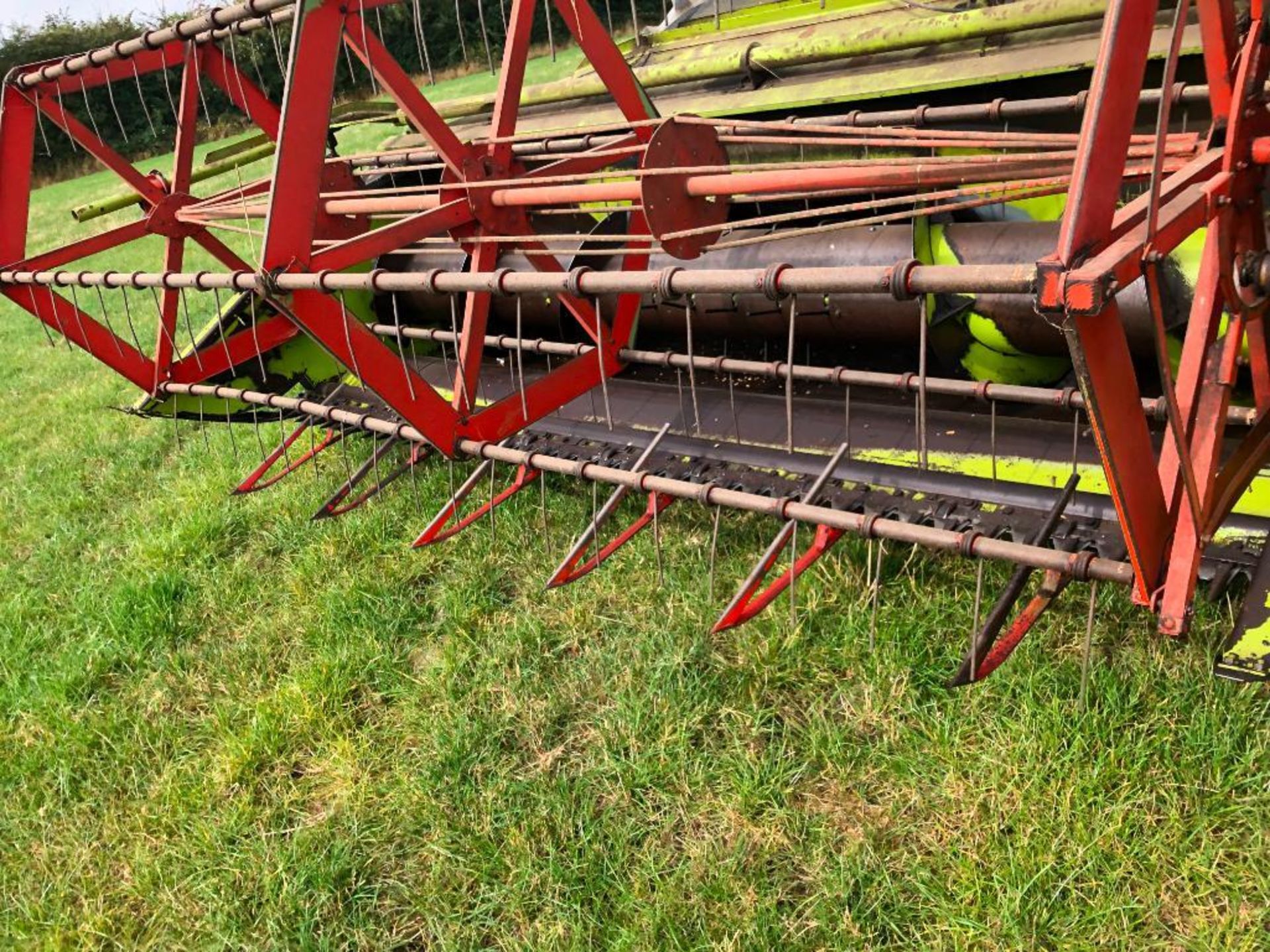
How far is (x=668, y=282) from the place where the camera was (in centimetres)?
197

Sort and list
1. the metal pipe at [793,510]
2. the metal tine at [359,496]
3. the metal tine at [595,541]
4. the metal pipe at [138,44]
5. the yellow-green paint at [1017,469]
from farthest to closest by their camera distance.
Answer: the metal tine at [359,496] < the metal pipe at [138,44] < the metal tine at [595,541] < the yellow-green paint at [1017,469] < the metal pipe at [793,510]

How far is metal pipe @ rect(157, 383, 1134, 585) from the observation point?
6.17 ft

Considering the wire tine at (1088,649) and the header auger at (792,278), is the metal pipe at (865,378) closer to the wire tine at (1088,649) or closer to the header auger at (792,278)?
the header auger at (792,278)

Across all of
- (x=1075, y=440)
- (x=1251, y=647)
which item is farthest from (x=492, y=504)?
(x=1251, y=647)

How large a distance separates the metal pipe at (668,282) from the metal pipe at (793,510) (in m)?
0.52

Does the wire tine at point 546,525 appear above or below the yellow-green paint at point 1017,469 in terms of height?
below

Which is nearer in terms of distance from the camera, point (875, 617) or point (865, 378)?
point (875, 617)

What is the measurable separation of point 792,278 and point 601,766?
1.26 meters

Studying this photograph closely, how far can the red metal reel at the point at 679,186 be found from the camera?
2521mm

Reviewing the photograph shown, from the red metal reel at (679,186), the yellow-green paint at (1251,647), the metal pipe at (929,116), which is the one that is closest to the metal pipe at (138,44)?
the metal pipe at (929,116)

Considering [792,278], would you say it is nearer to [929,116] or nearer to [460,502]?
[929,116]

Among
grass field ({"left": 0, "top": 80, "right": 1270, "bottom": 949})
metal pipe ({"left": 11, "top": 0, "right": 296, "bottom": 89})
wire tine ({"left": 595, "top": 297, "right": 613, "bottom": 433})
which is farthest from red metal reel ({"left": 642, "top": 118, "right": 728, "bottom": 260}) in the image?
metal pipe ({"left": 11, "top": 0, "right": 296, "bottom": 89})

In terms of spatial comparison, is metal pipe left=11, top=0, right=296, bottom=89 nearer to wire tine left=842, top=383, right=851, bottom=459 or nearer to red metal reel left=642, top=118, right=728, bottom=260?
red metal reel left=642, top=118, right=728, bottom=260

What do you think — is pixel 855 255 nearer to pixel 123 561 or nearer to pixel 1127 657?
pixel 1127 657
